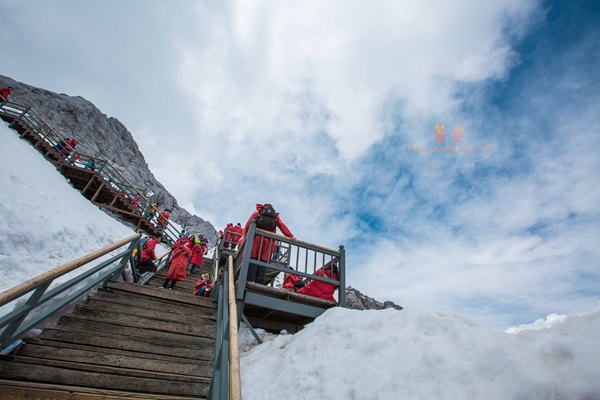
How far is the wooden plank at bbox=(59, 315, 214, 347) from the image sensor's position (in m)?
4.11

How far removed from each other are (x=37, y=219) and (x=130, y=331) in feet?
24.2

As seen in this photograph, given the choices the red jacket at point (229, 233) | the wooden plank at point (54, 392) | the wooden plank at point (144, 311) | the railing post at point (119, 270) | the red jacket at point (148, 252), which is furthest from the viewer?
the red jacket at point (229, 233)

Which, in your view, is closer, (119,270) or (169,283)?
(119,270)

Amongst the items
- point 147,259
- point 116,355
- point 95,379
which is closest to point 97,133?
point 147,259

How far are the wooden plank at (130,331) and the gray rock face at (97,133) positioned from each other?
4006 cm

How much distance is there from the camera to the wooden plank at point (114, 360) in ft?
11.2

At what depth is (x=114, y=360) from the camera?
11.8ft

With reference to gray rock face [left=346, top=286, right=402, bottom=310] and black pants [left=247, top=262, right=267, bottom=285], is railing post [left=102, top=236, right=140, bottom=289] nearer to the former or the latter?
black pants [left=247, top=262, right=267, bottom=285]

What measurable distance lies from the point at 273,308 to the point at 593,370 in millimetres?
4491

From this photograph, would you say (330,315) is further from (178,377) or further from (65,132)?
(65,132)

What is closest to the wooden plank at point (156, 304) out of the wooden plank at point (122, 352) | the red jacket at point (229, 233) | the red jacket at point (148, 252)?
the wooden plank at point (122, 352)

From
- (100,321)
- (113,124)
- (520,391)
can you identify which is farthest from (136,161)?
(520,391)

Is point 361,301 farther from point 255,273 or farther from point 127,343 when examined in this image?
point 127,343

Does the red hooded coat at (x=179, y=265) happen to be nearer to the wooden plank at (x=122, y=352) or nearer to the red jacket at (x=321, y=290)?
the red jacket at (x=321, y=290)
